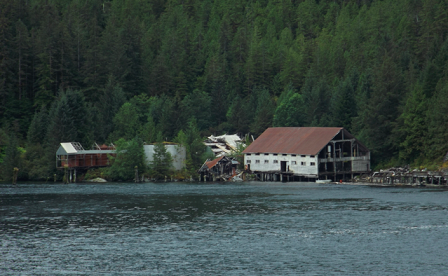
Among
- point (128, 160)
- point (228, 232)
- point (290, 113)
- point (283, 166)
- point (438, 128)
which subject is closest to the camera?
point (228, 232)

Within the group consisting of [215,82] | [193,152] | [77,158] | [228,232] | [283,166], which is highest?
[215,82]

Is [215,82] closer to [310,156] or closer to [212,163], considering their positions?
[212,163]

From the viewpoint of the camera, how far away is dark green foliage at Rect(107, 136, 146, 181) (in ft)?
358

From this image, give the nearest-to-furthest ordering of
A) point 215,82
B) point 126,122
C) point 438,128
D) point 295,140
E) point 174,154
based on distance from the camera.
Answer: point 438,128
point 295,140
point 174,154
point 126,122
point 215,82

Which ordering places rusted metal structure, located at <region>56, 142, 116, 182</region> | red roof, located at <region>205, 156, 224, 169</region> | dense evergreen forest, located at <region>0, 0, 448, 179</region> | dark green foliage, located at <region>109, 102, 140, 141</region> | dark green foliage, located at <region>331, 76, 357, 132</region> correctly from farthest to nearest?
dark green foliage, located at <region>109, 102, 140, 141</region> → dark green foliage, located at <region>331, 76, 357, 132</region> → rusted metal structure, located at <region>56, 142, 116, 182</region> → red roof, located at <region>205, 156, 224, 169</region> → dense evergreen forest, located at <region>0, 0, 448, 179</region>

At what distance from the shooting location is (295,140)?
10575cm

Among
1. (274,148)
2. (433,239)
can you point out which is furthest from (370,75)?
(433,239)

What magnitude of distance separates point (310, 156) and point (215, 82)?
6286 cm

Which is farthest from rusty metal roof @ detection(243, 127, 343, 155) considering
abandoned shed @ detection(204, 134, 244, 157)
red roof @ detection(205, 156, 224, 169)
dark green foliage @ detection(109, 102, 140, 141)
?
dark green foliage @ detection(109, 102, 140, 141)

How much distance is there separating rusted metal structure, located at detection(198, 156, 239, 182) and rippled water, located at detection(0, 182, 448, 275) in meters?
21.2

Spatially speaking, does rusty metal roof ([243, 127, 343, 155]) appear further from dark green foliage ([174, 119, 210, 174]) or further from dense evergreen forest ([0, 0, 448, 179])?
dark green foliage ([174, 119, 210, 174])

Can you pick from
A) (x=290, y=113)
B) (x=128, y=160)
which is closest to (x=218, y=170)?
(x=128, y=160)

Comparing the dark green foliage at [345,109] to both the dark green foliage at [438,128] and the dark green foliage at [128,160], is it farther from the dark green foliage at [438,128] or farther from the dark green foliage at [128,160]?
the dark green foliage at [128,160]

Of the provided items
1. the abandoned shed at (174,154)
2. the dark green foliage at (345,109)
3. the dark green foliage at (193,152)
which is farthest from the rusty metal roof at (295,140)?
the abandoned shed at (174,154)
